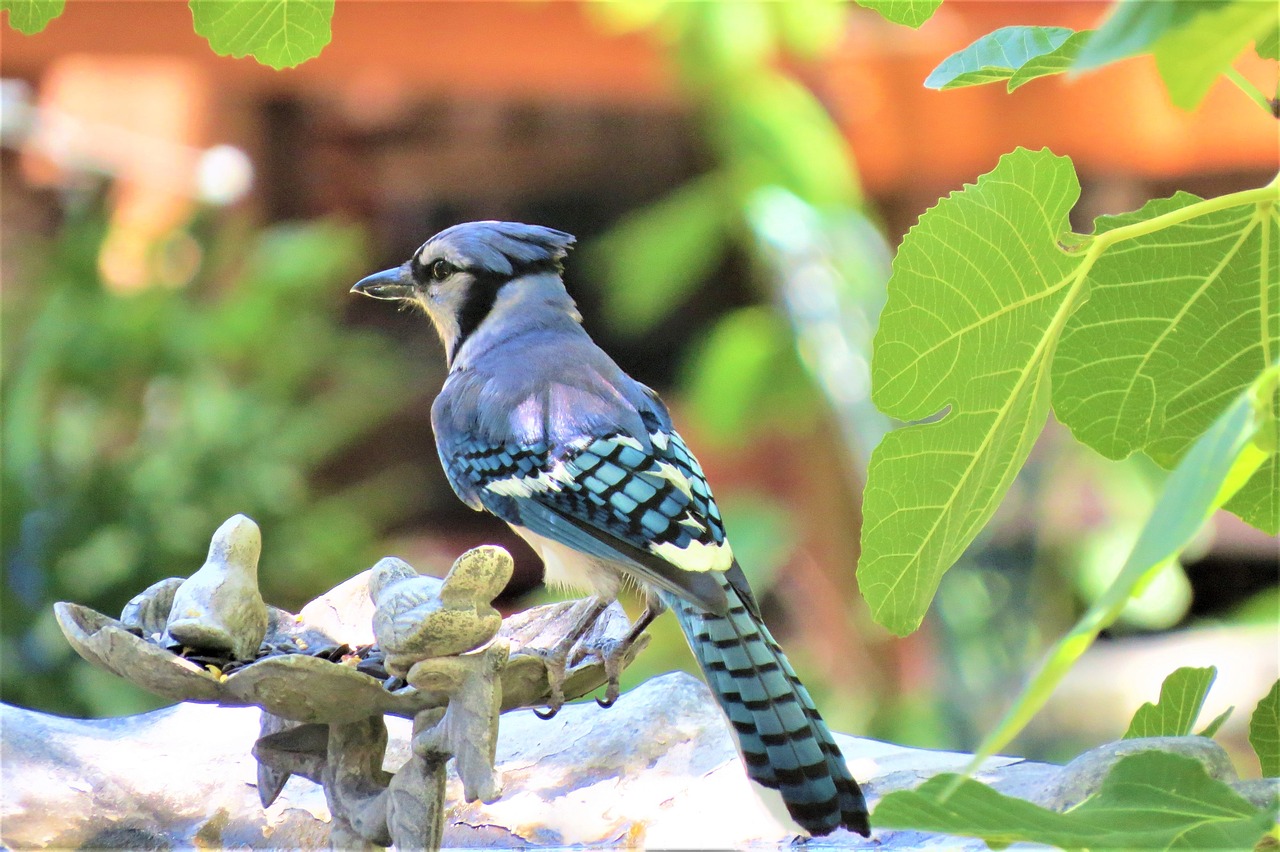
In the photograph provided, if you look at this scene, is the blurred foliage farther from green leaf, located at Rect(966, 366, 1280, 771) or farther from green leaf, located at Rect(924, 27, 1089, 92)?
green leaf, located at Rect(966, 366, 1280, 771)

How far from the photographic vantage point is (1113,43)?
1.26 feet

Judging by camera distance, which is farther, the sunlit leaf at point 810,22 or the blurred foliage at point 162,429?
the sunlit leaf at point 810,22

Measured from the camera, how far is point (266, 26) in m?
0.72

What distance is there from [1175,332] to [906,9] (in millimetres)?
223

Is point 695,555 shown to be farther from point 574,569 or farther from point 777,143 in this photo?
point 777,143

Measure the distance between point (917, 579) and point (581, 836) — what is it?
42 cm

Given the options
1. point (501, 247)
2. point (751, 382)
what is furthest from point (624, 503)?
point (751, 382)

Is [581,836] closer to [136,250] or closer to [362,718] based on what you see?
[362,718]

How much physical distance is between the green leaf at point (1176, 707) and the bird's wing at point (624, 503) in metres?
0.28

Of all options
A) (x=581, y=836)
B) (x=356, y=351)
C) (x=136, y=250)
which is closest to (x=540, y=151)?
(x=356, y=351)

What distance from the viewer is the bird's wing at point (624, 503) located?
0.95m

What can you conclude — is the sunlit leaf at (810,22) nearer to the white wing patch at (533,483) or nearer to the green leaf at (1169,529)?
the white wing patch at (533,483)

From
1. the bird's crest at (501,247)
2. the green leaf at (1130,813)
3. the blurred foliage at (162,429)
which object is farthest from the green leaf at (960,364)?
the blurred foliage at (162,429)

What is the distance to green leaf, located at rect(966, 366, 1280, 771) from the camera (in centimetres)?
39
